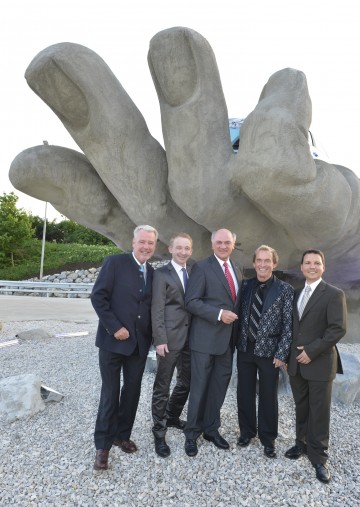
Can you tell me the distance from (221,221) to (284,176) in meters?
1.00

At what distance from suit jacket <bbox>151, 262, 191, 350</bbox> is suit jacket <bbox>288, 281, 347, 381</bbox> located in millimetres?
792

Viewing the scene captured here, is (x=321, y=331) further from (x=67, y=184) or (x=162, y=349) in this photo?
(x=67, y=184)

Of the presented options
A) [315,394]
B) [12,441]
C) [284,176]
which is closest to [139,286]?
[315,394]

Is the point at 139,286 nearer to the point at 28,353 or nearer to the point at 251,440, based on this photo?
the point at 251,440

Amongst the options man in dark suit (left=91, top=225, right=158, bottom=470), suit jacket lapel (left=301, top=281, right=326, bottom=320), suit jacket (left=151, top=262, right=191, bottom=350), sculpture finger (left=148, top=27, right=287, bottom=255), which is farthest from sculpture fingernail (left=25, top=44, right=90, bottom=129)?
suit jacket lapel (left=301, top=281, right=326, bottom=320)

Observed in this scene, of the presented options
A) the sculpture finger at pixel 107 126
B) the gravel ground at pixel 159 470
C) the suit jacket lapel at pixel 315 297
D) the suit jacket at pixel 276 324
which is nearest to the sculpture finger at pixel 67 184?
the sculpture finger at pixel 107 126

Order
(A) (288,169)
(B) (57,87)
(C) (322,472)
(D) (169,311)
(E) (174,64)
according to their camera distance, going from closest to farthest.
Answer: (C) (322,472) < (D) (169,311) < (A) (288,169) < (E) (174,64) < (B) (57,87)

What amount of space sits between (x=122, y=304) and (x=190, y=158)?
2.04m

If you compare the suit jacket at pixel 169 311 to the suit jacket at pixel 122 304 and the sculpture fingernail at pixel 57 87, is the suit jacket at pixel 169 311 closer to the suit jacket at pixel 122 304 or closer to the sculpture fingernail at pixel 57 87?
the suit jacket at pixel 122 304

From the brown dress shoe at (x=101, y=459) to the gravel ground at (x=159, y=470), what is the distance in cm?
4

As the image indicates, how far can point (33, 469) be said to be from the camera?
2.84m

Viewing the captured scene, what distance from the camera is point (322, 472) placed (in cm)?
273

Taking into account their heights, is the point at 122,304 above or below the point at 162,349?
above

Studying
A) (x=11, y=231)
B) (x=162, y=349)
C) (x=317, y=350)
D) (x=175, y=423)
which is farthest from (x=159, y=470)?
(x=11, y=231)
